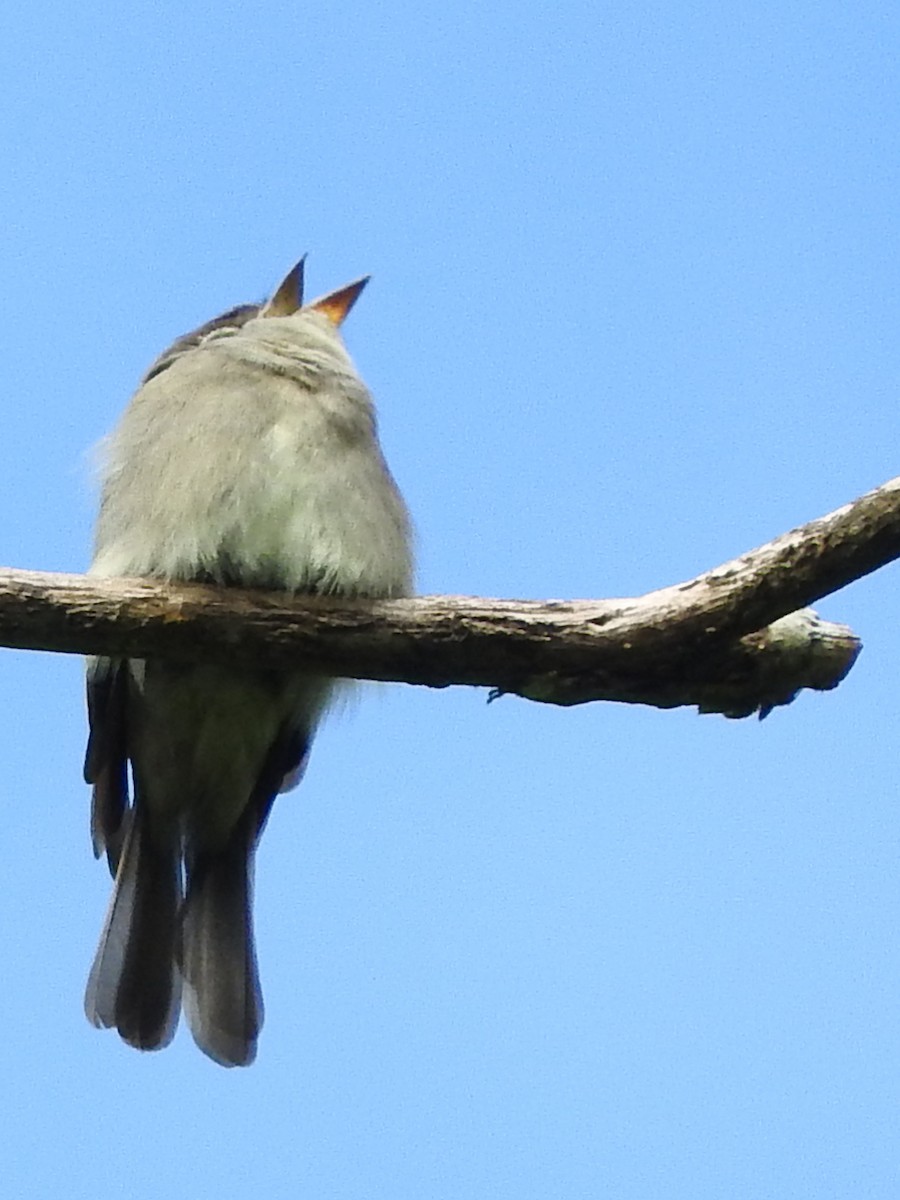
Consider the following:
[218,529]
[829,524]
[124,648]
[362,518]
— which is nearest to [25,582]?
[124,648]

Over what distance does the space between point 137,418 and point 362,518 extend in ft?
2.76

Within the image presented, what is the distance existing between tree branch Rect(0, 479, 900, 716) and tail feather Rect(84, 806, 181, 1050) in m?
1.23

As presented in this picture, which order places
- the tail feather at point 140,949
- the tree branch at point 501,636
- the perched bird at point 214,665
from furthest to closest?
the tail feather at point 140,949 < the perched bird at point 214,665 < the tree branch at point 501,636

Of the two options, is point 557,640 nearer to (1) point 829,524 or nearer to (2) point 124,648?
(1) point 829,524

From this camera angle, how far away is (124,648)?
3996 mm

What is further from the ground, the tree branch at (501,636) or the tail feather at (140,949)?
the tree branch at (501,636)

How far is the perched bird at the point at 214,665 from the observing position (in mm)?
4418

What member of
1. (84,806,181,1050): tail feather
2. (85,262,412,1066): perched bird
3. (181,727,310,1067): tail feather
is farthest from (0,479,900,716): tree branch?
(84,806,181,1050): tail feather

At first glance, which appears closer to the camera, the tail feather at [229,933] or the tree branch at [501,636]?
the tree branch at [501,636]

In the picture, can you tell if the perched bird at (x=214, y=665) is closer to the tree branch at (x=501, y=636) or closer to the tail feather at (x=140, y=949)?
the tail feather at (x=140, y=949)

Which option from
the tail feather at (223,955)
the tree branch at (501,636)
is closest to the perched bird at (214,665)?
the tail feather at (223,955)

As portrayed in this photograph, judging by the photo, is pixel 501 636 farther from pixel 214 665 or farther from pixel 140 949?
pixel 140 949

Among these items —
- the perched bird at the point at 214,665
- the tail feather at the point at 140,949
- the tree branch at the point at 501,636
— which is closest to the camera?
the tree branch at the point at 501,636

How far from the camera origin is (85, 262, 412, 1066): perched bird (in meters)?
4.42
